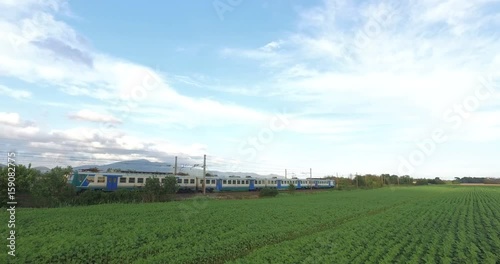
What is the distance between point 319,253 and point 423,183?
203 m

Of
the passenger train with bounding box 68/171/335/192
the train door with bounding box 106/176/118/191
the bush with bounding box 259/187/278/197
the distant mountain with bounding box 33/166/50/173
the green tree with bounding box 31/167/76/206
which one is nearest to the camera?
the green tree with bounding box 31/167/76/206

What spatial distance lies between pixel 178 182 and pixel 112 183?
1063cm

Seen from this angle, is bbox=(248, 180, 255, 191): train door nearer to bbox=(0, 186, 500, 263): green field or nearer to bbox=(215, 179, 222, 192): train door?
bbox=(215, 179, 222, 192): train door

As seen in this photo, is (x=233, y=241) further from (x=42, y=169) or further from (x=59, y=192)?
(x=42, y=169)

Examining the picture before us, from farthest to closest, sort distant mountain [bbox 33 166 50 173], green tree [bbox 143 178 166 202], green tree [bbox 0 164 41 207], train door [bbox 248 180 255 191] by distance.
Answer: train door [bbox 248 180 255 191]
green tree [bbox 143 178 166 202]
green tree [bbox 0 164 41 207]
distant mountain [bbox 33 166 50 173]

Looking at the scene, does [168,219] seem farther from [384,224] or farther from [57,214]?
[384,224]

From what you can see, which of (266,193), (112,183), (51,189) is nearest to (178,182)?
(112,183)

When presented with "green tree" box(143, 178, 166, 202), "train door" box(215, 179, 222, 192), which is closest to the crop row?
"green tree" box(143, 178, 166, 202)

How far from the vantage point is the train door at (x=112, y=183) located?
1495 inches

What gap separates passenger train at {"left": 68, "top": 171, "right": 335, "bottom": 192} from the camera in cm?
3612

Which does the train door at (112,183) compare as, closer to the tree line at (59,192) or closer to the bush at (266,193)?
the tree line at (59,192)

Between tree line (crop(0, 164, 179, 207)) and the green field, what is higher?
tree line (crop(0, 164, 179, 207))

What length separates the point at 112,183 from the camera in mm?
38375

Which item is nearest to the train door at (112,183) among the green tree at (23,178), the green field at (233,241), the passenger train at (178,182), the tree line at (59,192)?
the passenger train at (178,182)
